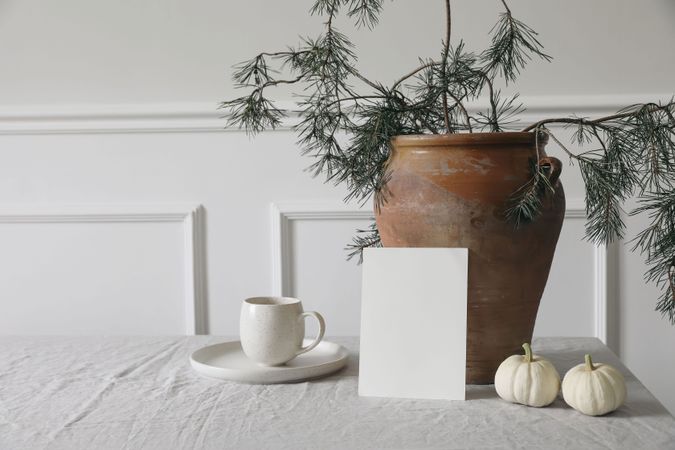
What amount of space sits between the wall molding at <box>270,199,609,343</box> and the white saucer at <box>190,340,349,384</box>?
67cm

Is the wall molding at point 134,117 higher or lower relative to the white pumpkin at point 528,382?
higher

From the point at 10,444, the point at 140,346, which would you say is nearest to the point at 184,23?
the point at 140,346

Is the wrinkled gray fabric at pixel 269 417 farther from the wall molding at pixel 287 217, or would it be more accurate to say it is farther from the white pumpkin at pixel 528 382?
the wall molding at pixel 287 217

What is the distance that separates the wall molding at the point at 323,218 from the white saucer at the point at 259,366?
0.67 metres

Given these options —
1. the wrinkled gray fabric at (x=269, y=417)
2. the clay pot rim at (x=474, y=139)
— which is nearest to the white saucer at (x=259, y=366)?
the wrinkled gray fabric at (x=269, y=417)

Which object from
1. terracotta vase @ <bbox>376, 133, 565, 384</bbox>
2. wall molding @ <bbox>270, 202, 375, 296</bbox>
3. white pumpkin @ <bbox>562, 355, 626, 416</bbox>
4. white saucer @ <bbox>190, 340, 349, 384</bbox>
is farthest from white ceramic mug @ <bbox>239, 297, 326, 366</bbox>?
wall molding @ <bbox>270, 202, 375, 296</bbox>

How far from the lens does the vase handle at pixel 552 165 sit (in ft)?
2.52

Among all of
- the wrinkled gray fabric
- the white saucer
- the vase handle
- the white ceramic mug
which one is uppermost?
the vase handle

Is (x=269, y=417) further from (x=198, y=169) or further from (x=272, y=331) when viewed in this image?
(x=198, y=169)

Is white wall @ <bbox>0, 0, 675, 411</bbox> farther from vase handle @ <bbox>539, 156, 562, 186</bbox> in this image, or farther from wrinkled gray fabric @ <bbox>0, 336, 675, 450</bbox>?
vase handle @ <bbox>539, 156, 562, 186</bbox>

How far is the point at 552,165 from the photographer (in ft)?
2.53

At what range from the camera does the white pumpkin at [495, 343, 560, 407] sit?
2.37ft

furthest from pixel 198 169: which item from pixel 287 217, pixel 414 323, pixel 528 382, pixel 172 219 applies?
pixel 528 382

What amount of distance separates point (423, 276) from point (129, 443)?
1.12 ft
